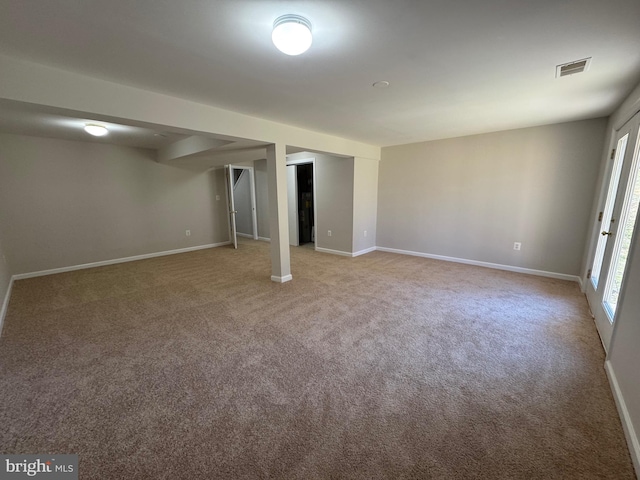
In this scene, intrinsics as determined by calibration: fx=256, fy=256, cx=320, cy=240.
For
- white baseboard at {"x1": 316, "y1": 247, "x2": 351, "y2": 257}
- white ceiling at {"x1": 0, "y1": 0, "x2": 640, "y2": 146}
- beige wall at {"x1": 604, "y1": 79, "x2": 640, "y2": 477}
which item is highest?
white ceiling at {"x1": 0, "y1": 0, "x2": 640, "y2": 146}

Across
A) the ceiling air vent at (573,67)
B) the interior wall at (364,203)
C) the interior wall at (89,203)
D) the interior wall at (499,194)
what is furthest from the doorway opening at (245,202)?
the ceiling air vent at (573,67)

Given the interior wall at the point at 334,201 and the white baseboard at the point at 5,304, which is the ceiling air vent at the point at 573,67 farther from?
the white baseboard at the point at 5,304

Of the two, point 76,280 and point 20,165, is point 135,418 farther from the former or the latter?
point 20,165

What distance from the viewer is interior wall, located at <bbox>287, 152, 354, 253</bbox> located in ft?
17.0

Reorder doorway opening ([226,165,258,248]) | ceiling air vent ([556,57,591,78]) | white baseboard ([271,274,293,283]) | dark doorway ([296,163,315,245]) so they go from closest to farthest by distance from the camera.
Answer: ceiling air vent ([556,57,591,78]) → white baseboard ([271,274,293,283]) → dark doorway ([296,163,315,245]) → doorway opening ([226,165,258,248])

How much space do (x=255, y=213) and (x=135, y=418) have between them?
234 inches

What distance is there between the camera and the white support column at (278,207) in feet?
11.7

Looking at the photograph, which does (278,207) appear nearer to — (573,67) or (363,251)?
(363,251)

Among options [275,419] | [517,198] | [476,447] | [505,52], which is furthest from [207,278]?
[517,198]

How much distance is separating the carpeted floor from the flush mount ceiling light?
2.16 m

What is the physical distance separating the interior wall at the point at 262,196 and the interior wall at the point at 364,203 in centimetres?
258

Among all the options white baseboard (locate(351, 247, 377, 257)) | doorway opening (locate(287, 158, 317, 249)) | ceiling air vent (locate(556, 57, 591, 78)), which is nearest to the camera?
ceiling air vent (locate(556, 57, 591, 78))

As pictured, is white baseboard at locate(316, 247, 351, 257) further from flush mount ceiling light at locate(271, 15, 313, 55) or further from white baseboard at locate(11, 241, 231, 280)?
flush mount ceiling light at locate(271, 15, 313, 55)

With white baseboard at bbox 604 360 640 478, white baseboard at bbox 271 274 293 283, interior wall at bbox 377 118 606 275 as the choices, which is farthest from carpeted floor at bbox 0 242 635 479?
interior wall at bbox 377 118 606 275
